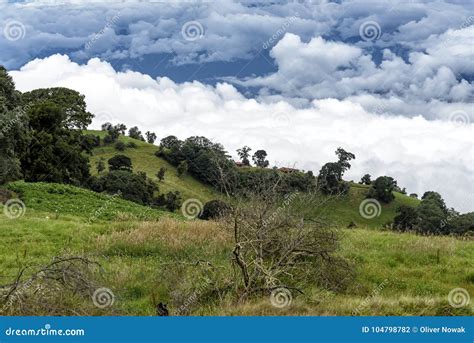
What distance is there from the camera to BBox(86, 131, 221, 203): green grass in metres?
96.2

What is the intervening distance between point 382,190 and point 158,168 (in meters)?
46.9

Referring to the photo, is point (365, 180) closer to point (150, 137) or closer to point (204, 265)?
point (150, 137)

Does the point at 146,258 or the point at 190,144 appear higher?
the point at 190,144

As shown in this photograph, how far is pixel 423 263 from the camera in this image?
57.3ft

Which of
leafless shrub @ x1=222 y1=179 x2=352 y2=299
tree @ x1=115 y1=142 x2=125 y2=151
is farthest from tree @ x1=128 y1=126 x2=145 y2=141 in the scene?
leafless shrub @ x1=222 y1=179 x2=352 y2=299

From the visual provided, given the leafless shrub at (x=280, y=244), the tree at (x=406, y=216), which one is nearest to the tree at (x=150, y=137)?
the tree at (x=406, y=216)

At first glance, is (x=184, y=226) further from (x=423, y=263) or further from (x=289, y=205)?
(x=423, y=263)

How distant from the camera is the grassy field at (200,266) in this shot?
10.3m

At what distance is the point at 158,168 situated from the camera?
10512 cm

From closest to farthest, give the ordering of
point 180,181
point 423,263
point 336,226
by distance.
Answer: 1. point 336,226
2. point 423,263
3. point 180,181

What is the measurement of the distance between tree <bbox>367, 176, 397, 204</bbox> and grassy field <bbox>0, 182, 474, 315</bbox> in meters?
90.1

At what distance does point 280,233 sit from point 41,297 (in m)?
6.34

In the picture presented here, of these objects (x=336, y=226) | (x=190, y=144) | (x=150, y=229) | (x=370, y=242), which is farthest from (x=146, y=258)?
(x=190, y=144)

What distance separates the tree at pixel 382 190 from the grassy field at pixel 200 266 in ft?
296
